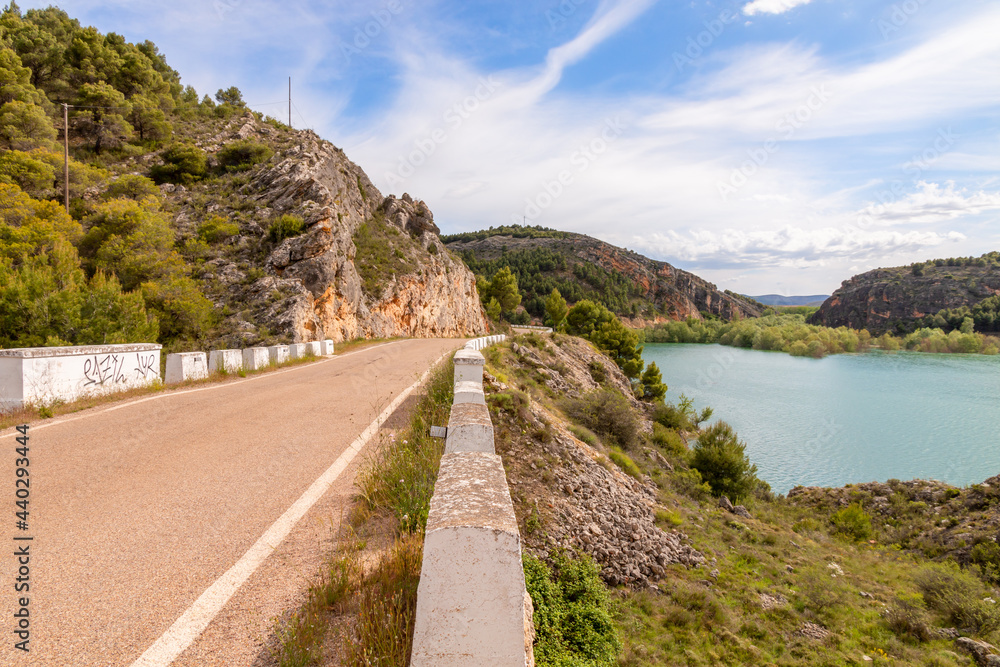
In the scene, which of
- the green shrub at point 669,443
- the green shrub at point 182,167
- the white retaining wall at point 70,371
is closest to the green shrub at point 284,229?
the green shrub at point 182,167

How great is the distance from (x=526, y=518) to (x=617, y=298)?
12159cm

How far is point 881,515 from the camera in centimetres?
1703

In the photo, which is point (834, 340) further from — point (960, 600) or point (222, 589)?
point (222, 589)

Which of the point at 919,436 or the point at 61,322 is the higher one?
the point at 61,322

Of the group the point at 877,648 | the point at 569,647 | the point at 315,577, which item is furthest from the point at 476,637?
the point at 877,648

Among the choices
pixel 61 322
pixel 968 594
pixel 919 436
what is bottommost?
pixel 919 436

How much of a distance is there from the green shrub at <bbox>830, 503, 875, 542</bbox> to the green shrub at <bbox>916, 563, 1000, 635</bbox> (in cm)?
465

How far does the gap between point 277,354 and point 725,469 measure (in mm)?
18045

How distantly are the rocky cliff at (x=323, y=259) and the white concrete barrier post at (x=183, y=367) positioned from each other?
28.4ft

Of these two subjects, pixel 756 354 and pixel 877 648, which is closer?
pixel 877 648

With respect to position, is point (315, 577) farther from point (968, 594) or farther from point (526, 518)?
point (968, 594)

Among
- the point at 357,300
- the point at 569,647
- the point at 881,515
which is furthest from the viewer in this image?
the point at 357,300

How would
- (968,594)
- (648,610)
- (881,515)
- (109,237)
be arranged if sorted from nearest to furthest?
(648,610)
(968,594)
(881,515)
(109,237)

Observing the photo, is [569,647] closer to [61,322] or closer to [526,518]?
[526,518]
